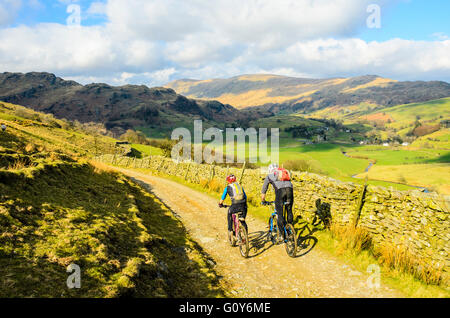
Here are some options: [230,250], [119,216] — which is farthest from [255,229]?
[119,216]

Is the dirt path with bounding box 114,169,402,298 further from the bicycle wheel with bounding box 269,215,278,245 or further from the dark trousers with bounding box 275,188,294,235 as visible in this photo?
the dark trousers with bounding box 275,188,294,235

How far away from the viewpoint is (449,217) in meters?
7.00

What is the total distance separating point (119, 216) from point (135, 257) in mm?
3733

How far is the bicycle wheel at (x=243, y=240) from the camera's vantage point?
28.7 ft

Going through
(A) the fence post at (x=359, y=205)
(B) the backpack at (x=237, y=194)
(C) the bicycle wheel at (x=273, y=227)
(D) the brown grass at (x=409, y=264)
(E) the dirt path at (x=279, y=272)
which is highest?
(B) the backpack at (x=237, y=194)

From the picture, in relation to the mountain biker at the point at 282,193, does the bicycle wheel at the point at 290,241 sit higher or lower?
lower

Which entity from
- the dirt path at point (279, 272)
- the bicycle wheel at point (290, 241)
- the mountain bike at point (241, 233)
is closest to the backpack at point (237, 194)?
the mountain bike at point (241, 233)

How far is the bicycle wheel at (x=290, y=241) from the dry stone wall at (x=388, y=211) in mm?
2895

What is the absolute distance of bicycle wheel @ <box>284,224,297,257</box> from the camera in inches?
336

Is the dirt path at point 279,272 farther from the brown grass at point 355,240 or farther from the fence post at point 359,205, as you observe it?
the fence post at point 359,205

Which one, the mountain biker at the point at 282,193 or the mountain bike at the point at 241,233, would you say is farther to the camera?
the mountain bike at the point at 241,233

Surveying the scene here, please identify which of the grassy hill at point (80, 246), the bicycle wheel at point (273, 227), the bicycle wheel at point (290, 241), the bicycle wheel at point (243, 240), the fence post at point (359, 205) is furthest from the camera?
the fence post at point (359, 205)

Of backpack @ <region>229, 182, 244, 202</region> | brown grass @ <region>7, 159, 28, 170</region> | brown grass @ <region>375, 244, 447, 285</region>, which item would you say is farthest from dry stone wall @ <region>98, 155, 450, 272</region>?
brown grass @ <region>7, 159, 28, 170</region>
